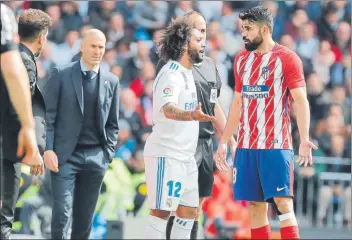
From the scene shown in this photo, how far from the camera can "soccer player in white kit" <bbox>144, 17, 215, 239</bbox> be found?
9.34m

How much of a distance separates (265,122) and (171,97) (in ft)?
3.11

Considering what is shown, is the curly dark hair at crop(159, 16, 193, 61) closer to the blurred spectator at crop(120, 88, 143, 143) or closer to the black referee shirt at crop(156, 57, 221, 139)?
the black referee shirt at crop(156, 57, 221, 139)

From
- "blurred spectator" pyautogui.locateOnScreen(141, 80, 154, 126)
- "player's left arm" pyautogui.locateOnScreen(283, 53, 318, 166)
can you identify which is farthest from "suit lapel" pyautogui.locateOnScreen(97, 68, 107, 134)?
"blurred spectator" pyautogui.locateOnScreen(141, 80, 154, 126)

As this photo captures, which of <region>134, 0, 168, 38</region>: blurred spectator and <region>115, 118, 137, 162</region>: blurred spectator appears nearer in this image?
<region>115, 118, 137, 162</region>: blurred spectator

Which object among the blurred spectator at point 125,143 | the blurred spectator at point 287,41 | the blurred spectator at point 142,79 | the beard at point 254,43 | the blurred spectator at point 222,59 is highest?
the blurred spectator at point 287,41

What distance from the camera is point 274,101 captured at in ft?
30.8

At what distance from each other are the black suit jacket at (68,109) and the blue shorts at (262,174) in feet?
5.07

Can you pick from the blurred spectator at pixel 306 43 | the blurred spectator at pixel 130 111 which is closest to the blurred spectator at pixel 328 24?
the blurred spectator at pixel 306 43

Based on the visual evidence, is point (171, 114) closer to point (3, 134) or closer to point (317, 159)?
point (3, 134)

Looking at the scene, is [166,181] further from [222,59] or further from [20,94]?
[222,59]

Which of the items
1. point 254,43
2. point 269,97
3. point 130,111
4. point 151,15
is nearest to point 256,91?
point 269,97

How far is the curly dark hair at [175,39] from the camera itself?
377 inches

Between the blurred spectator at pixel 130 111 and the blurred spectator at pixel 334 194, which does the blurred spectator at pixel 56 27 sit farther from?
the blurred spectator at pixel 334 194

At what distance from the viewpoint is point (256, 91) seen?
943 centimetres
